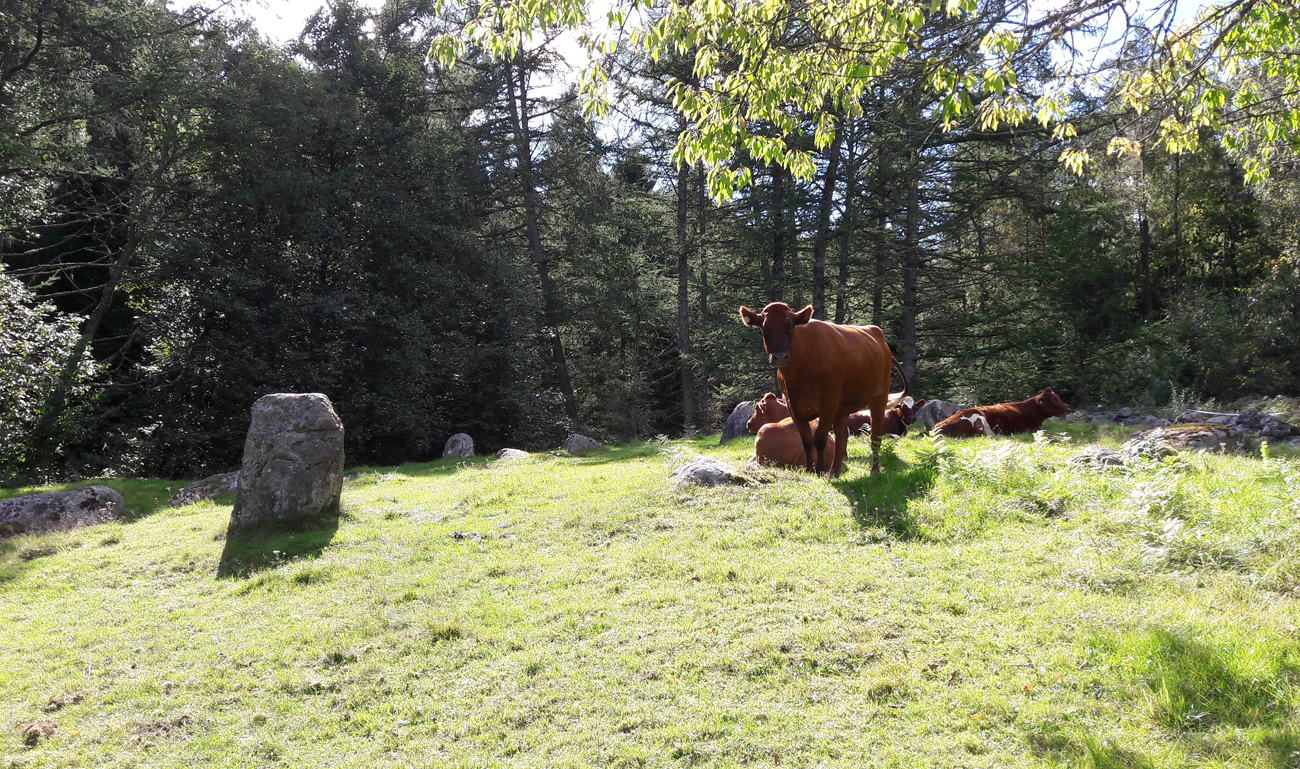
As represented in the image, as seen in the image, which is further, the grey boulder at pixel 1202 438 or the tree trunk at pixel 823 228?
the tree trunk at pixel 823 228

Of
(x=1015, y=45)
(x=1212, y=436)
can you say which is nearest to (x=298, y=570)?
(x=1015, y=45)

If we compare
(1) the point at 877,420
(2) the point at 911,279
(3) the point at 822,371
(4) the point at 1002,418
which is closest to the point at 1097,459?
(1) the point at 877,420

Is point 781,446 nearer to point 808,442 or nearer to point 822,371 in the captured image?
point 808,442

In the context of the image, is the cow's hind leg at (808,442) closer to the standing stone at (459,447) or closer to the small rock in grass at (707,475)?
the small rock in grass at (707,475)

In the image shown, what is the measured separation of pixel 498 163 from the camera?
28109mm

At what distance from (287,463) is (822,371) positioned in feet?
24.3

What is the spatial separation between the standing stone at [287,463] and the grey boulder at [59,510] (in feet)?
14.8

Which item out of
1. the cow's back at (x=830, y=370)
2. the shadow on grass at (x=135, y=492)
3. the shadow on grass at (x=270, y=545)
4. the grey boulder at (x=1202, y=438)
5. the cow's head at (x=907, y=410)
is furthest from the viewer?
the cow's head at (x=907, y=410)

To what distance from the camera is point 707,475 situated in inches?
396

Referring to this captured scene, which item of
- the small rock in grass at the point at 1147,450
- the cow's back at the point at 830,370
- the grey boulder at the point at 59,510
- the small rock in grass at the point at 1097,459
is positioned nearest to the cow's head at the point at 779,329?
the cow's back at the point at 830,370

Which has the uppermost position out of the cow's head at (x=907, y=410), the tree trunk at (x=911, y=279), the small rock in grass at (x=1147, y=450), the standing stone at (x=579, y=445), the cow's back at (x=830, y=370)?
the tree trunk at (x=911, y=279)

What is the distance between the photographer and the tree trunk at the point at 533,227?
27.7 metres

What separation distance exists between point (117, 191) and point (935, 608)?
24926mm

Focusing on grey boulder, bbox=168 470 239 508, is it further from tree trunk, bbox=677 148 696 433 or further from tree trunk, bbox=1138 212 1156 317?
tree trunk, bbox=1138 212 1156 317
